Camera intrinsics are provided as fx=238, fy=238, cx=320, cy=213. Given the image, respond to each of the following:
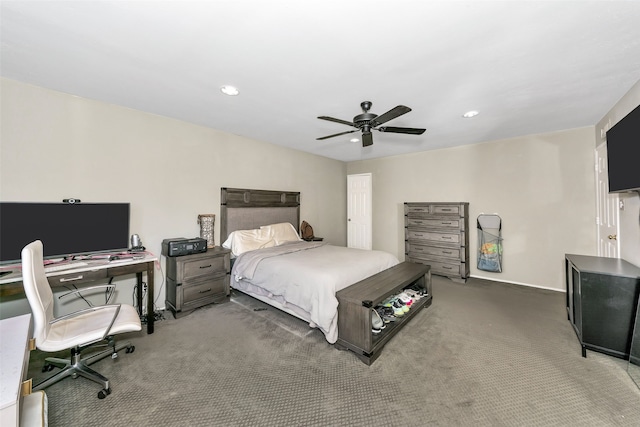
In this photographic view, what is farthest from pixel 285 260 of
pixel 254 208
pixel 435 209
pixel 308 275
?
pixel 435 209

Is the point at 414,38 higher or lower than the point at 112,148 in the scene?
higher

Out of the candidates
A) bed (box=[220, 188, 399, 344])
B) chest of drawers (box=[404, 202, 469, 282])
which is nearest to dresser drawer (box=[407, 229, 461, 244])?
chest of drawers (box=[404, 202, 469, 282])

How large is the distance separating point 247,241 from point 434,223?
346 cm

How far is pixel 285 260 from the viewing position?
2.99m

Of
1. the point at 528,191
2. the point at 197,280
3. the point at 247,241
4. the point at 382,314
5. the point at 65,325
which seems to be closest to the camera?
the point at 65,325

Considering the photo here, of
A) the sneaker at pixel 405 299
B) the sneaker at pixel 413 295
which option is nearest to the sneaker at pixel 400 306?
the sneaker at pixel 405 299

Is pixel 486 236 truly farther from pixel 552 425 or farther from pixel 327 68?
pixel 327 68

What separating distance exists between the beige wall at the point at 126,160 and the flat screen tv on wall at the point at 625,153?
4.38 m

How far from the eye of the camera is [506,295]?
11.9 feet

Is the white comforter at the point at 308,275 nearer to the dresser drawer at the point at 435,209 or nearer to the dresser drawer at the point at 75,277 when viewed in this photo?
the dresser drawer at the point at 75,277

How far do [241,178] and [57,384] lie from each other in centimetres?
305

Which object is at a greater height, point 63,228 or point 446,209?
point 446,209

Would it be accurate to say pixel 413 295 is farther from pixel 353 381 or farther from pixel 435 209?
pixel 435 209

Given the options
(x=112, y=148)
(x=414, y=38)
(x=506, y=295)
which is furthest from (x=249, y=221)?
(x=506, y=295)
